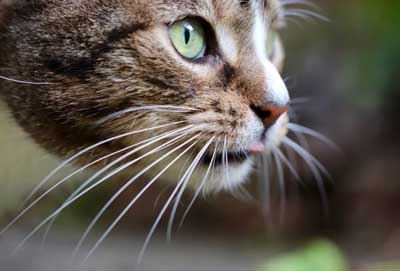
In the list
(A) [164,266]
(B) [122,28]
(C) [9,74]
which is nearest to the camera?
(B) [122,28]

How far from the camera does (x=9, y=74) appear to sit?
132cm

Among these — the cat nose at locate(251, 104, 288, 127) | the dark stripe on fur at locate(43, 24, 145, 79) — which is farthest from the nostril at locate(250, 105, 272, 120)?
the dark stripe on fur at locate(43, 24, 145, 79)

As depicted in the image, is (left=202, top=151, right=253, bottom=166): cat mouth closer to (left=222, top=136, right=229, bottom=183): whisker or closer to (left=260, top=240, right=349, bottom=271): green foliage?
(left=222, top=136, right=229, bottom=183): whisker

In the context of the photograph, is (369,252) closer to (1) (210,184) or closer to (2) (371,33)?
(2) (371,33)

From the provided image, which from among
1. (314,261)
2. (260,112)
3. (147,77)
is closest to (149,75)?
(147,77)

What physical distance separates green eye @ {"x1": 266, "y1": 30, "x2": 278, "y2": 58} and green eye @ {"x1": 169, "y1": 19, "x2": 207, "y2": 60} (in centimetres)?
28

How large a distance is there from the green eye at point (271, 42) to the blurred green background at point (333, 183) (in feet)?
3.27

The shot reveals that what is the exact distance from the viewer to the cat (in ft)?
3.97

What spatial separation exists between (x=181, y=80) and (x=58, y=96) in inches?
8.6

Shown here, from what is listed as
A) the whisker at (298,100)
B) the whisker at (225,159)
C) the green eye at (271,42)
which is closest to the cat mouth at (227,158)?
the whisker at (225,159)

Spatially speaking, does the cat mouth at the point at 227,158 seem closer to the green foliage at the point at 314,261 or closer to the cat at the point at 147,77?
the cat at the point at 147,77

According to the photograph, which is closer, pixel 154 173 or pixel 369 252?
pixel 154 173

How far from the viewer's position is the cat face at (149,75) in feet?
3.97

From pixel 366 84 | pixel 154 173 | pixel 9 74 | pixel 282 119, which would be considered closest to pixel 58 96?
pixel 9 74
